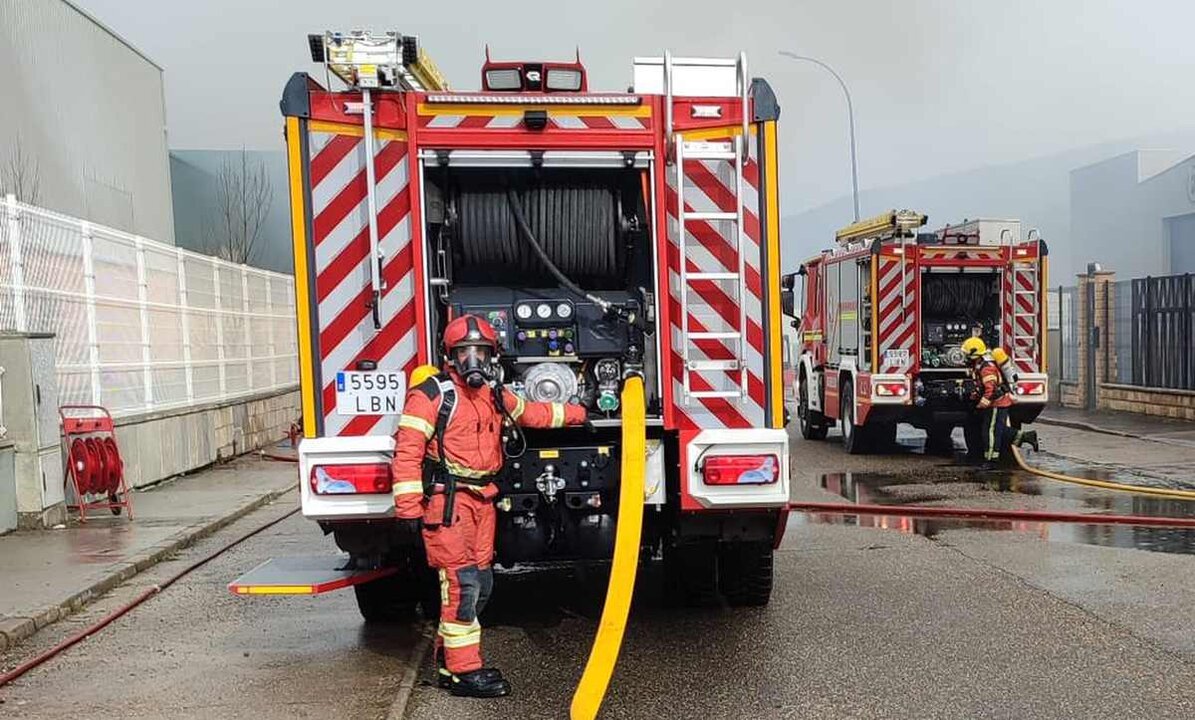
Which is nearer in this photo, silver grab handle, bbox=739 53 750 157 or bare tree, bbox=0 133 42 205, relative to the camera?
silver grab handle, bbox=739 53 750 157

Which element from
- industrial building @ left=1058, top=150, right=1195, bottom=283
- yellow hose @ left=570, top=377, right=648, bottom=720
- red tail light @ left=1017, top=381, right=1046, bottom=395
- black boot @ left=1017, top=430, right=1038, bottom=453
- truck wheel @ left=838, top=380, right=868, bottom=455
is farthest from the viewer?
industrial building @ left=1058, top=150, right=1195, bottom=283

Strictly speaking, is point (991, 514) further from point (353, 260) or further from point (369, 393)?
point (353, 260)

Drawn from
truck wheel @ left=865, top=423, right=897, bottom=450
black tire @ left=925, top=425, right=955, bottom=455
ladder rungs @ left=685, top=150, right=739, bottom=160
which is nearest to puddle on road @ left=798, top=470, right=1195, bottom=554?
black tire @ left=925, top=425, right=955, bottom=455

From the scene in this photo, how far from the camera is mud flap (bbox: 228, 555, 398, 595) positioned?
5.20m

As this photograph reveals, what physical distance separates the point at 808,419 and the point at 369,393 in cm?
1284

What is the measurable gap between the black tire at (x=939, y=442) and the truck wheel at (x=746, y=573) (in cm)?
897

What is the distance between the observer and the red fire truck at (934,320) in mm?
13547

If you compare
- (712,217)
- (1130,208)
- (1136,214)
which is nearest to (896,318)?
(712,217)

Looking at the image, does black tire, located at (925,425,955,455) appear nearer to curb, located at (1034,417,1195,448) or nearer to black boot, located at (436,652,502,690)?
curb, located at (1034,417,1195,448)

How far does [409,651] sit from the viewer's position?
18.1 feet

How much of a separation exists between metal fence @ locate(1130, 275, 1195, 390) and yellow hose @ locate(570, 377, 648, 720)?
14.6 metres

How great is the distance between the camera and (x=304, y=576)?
5453 millimetres

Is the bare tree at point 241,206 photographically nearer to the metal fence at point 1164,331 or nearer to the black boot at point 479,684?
the metal fence at point 1164,331

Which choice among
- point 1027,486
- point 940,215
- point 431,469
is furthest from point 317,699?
point 940,215
